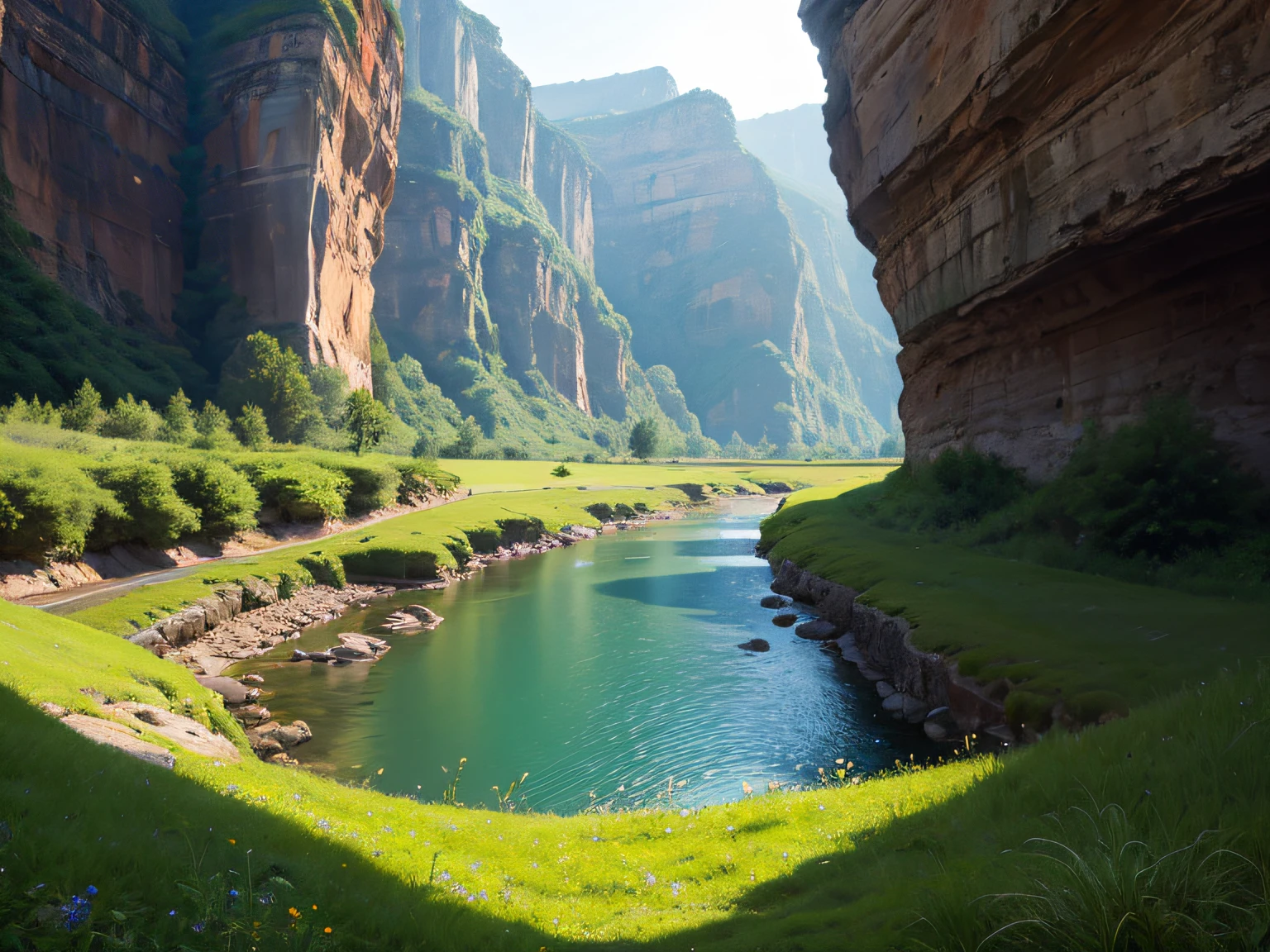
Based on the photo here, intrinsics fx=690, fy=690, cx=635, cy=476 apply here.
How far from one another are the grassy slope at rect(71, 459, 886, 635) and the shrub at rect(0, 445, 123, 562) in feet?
10.1

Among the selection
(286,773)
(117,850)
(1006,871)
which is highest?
(117,850)

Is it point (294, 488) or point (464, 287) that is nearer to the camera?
point (294, 488)

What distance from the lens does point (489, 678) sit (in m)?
19.2

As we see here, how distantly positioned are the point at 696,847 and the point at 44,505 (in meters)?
22.4

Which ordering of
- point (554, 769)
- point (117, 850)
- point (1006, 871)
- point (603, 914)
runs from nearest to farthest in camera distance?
point (117, 850) < point (1006, 871) < point (603, 914) < point (554, 769)

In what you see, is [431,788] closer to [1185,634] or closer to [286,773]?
[286,773]

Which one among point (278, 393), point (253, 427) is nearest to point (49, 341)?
point (253, 427)

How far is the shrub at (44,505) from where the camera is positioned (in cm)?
2020

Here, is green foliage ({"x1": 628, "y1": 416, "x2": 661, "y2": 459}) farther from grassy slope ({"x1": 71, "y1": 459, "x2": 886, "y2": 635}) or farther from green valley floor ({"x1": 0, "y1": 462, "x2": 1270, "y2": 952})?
green valley floor ({"x1": 0, "y1": 462, "x2": 1270, "y2": 952})

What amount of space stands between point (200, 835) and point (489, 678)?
1486 centimetres

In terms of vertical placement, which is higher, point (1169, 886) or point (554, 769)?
point (1169, 886)

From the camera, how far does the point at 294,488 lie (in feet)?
118

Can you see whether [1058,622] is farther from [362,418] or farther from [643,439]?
[643,439]

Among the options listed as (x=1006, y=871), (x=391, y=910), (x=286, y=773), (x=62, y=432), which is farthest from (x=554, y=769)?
(x=62, y=432)
